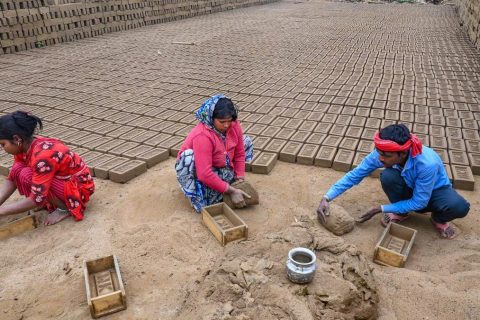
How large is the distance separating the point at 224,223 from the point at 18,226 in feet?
5.28

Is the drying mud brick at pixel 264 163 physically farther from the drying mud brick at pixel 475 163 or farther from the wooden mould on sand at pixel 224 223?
the drying mud brick at pixel 475 163

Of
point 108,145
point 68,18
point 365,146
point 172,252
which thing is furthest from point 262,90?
point 68,18

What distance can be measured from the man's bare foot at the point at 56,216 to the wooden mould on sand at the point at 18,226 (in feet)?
0.32

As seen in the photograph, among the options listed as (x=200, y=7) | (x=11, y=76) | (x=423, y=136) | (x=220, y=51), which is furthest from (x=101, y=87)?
(x=200, y=7)

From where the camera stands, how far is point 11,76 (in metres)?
6.87

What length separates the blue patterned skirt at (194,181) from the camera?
10.3 feet

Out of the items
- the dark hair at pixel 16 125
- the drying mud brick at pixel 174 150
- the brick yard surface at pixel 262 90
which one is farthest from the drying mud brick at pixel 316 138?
the dark hair at pixel 16 125

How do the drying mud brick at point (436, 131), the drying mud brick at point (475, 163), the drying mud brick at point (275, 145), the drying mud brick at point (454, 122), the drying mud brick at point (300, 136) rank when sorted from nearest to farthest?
1. the drying mud brick at point (475, 163)
2. the drying mud brick at point (275, 145)
3. the drying mud brick at point (300, 136)
4. the drying mud brick at point (436, 131)
5. the drying mud brick at point (454, 122)

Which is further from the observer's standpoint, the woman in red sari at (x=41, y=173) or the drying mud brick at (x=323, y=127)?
the drying mud brick at (x=323, y=127)

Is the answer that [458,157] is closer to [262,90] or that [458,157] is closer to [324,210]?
[324,210]

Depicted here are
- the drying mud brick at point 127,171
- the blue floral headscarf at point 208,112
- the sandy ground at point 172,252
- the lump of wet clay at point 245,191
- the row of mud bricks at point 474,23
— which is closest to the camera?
the sandy ground at point 172,252

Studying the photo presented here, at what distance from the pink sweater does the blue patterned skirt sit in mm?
70

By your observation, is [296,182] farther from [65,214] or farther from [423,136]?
[65,214]

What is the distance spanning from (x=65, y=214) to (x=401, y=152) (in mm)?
2676
